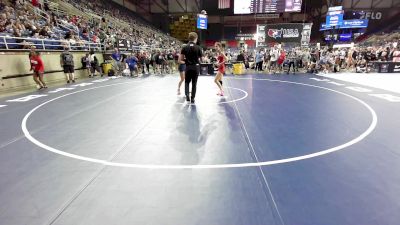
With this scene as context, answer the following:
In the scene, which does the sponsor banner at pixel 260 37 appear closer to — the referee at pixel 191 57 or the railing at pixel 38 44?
the railing at pixel 38 44

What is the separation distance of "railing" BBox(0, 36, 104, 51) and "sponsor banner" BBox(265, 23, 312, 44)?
13.6 meters

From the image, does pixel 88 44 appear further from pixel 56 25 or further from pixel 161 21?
pixel 161 21

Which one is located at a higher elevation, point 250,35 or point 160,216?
point 250,35

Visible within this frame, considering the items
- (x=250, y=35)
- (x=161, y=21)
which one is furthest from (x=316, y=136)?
(x=161, y=21)

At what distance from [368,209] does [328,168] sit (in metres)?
0.86

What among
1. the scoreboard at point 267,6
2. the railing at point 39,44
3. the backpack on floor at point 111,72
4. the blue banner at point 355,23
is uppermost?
the scoreboard at point 267,6

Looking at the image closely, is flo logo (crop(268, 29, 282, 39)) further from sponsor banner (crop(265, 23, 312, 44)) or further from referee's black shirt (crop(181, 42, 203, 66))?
referee's black shirt (crop(181, 42, 203, 66))

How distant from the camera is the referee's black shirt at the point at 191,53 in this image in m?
6.91

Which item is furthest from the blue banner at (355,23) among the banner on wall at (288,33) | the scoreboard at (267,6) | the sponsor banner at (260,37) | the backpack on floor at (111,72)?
the backpack on floor at (111,72)

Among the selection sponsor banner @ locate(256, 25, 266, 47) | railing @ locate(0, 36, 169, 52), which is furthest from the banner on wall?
railing @ locate(0, 36, 169, 52)

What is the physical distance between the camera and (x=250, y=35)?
138 ft

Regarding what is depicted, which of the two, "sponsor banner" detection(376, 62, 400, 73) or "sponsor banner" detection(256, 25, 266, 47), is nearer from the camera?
"sponsor banner" detection(376, 62, 400, 73)

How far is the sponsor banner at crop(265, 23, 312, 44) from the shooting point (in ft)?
62.1

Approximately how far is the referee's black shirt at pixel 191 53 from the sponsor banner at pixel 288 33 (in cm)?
1428
